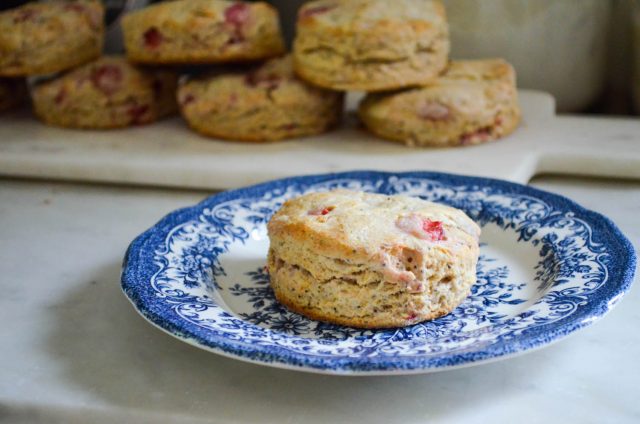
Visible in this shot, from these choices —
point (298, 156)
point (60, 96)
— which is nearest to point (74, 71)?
point (60, 96)

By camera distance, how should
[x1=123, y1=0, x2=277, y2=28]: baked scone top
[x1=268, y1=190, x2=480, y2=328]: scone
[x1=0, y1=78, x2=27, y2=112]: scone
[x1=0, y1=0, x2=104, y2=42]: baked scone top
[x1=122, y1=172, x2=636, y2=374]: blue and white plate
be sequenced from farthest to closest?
[x1=0, y1=78, x2=27, y2=112]: scone
[x1=0, y1=0, x2=104, y2=42]: baked scone top
[x1=123, y1=0, x2=277, y2=28]: baked scone top
[x1=268, y1=190, x2=480, y2=328]: scone
[x1=122, y1=172, x2=636, y2=374]: blue and white plate

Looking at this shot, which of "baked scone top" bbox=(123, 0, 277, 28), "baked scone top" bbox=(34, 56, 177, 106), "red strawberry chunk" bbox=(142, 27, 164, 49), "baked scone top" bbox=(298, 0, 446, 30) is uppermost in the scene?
"baked scone top" bbox=(298, 0, 446, 30)

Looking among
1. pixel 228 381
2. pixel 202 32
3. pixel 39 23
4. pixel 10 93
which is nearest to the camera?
pixel 228 381

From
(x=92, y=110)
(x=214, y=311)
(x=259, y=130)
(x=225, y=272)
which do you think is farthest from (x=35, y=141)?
(x=214, y=311)

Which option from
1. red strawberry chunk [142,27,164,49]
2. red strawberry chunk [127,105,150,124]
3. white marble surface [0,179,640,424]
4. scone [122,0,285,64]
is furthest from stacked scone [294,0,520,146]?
white marble surface [0,179,640,424]

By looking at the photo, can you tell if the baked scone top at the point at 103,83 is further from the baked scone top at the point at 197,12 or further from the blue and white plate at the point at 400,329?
the blue and white plate at the point at 400,329

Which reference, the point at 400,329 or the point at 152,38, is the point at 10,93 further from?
the point at 400,329

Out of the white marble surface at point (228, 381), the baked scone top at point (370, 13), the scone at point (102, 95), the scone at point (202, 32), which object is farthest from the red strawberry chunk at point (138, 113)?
A: the white marble surface at point (228, 381)

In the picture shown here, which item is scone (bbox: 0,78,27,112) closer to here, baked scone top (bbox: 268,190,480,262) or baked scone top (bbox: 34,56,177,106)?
baked scone top (bbox: 34,56,177,106)
